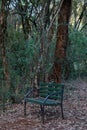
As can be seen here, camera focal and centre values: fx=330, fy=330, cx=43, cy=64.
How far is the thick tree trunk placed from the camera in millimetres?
12875

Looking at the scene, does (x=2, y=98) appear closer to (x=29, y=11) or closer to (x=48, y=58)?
(x=48, y=58)

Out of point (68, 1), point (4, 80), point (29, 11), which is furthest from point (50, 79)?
point (29, 11)

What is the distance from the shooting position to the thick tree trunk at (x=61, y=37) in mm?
12875

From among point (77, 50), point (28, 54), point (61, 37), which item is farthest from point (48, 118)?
point (77, 50)

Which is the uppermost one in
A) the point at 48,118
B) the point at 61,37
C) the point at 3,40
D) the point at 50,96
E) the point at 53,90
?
the point at 61,37

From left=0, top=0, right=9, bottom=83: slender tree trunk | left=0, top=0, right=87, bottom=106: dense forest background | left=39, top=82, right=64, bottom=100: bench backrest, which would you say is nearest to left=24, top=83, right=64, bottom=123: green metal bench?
left=39, top=82, right=64, bottom=100: bench backrest

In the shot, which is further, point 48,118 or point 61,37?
point 61,37

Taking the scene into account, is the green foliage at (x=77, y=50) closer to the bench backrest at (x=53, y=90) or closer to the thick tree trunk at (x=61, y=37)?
the thick tree trunk at (x=61, y=37)

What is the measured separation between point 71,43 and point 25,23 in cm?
358

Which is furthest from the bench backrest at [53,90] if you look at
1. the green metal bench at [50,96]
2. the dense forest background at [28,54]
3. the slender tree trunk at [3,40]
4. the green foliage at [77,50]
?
the green foliage at [77,50]

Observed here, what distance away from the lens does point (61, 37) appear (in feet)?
42.9

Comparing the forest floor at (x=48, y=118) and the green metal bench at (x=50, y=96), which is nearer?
the forest floor at (x=48, y=118)

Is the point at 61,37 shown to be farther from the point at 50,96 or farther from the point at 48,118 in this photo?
the point at 48,118

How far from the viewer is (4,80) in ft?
40.4
